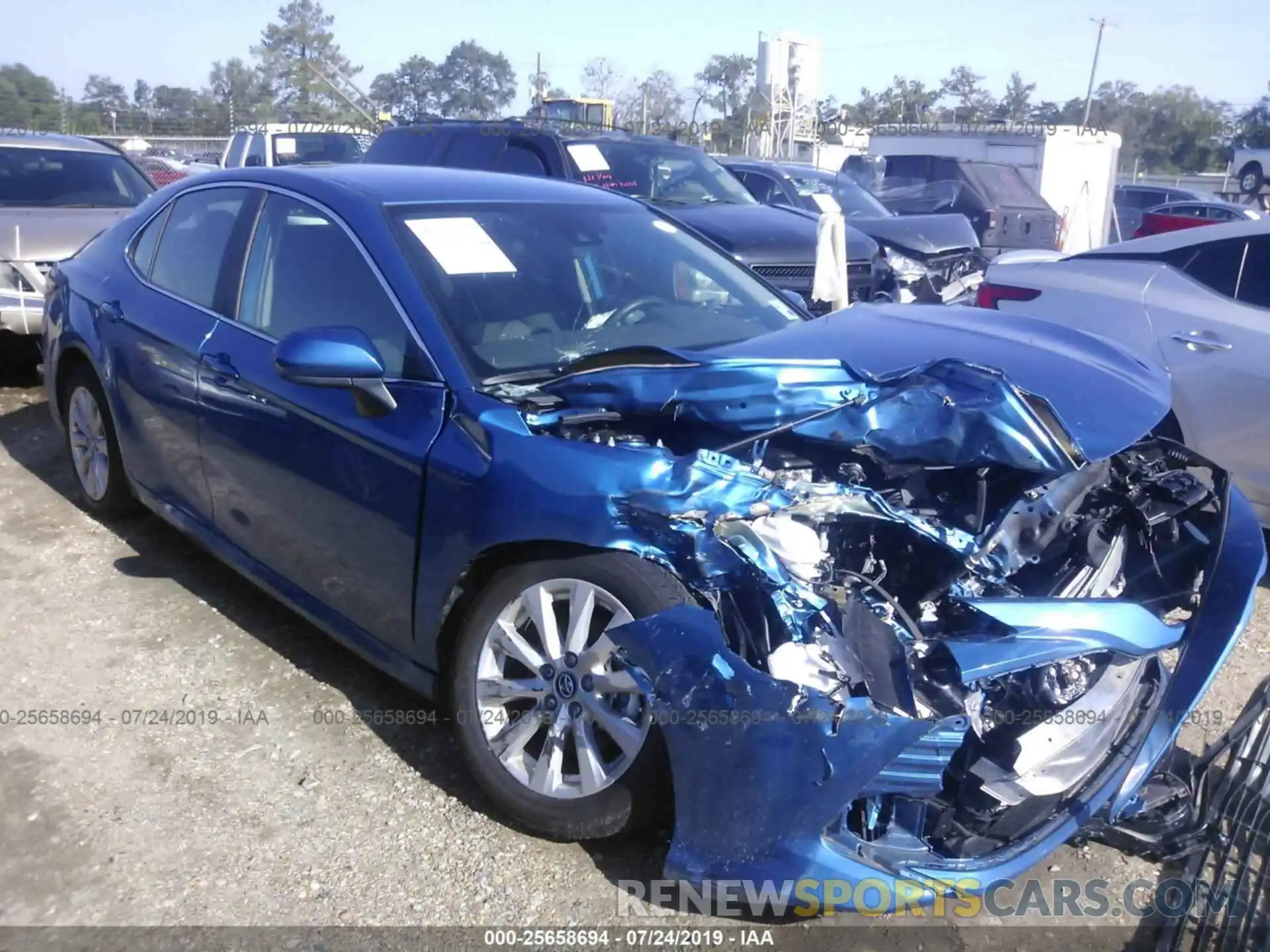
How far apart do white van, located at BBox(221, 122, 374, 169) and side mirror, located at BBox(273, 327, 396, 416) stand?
12.1 m

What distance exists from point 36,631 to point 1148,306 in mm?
4974

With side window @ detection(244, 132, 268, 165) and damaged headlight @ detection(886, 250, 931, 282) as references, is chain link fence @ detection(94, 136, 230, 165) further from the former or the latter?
damaged headlight @ detection(886, 250, 931, 282)

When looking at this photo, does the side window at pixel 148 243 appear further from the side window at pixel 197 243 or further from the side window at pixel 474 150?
the side window at pixel 474 150

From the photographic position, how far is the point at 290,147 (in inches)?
585

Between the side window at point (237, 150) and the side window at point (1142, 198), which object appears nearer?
the side window at point (237, 150)

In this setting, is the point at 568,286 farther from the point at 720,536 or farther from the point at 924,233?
the point at 924,233

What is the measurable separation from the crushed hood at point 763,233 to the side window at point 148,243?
158 inches

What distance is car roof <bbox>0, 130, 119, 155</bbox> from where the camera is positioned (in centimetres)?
879

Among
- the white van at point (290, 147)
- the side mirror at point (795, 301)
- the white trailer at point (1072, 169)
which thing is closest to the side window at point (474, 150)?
the side mirror at point (795, 301)

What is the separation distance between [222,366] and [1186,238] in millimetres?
4442

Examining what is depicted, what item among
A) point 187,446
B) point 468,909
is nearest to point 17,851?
point 468,909

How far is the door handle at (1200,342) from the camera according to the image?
4950 millimetres

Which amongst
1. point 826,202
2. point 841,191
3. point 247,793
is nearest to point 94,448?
point 247,793

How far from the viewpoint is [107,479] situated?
16.7ft
